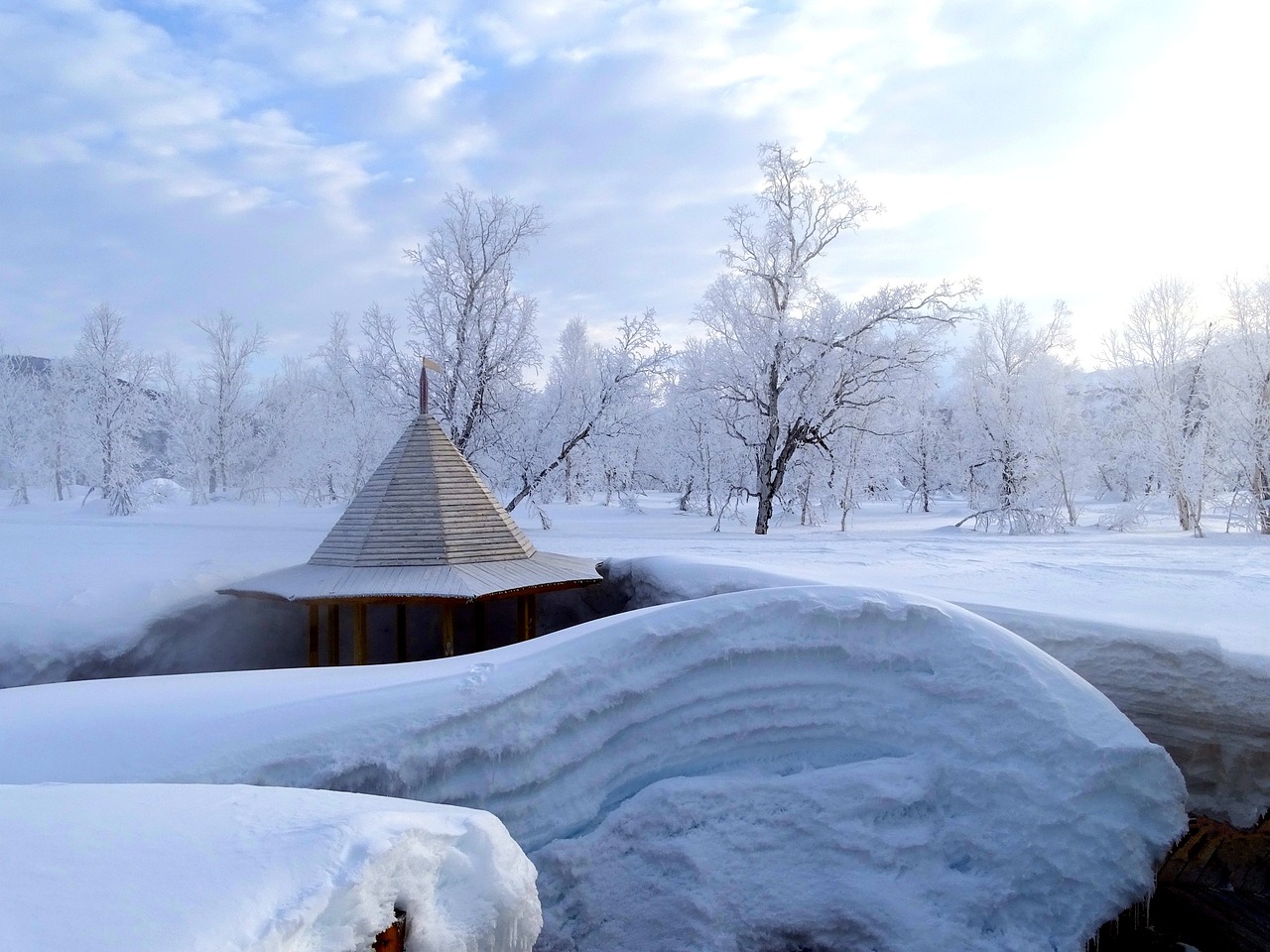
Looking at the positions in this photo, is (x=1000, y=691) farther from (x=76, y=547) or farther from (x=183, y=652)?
(x=76, y=547)

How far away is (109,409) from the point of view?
13.6m

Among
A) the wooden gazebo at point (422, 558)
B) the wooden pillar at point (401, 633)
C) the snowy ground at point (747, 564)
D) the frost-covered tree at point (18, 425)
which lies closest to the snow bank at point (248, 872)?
the wooden gazebo at point (422, 558)

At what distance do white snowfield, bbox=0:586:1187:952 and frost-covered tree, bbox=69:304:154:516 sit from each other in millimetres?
9620

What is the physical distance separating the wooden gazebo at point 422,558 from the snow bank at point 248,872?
162 inches

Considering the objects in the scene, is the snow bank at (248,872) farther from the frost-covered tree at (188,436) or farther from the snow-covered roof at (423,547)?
the frost-covered tree at (188,436)

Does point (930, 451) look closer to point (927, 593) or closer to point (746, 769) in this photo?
point (927, 593)

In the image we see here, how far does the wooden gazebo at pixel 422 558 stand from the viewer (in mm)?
7000

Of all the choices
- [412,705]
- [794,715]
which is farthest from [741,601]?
[412,705]

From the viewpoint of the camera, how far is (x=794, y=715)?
5008 millimetres

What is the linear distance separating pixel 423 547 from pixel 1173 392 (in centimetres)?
1839

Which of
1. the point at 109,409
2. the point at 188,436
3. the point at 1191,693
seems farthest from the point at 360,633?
the point at 188,436

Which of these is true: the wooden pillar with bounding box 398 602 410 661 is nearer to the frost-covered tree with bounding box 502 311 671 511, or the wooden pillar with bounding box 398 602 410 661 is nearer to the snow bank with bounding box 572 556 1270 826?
the snow bank with bounding box 572 556 1270 826

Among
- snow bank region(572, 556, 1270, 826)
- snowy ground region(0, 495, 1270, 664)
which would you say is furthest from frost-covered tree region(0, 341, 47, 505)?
snow bank region(572, 556, 1270, 826)

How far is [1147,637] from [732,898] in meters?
3.69
